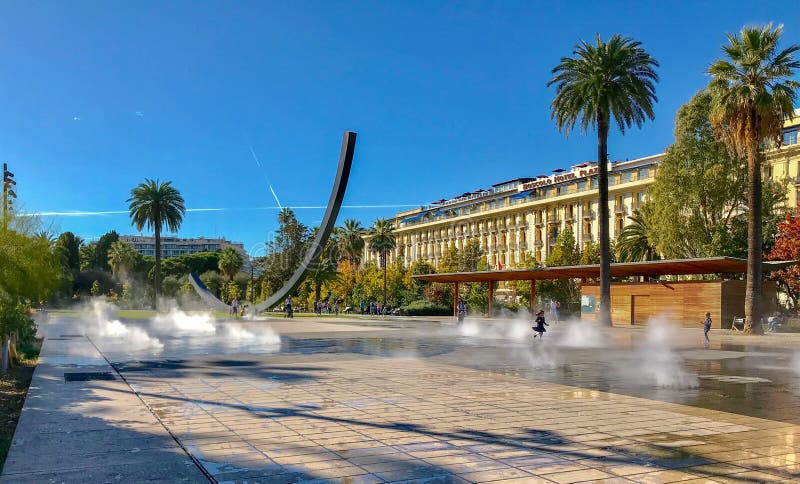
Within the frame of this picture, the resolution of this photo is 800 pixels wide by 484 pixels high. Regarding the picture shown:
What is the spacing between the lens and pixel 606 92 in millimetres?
34188

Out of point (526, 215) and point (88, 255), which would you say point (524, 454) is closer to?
point (526, 215)

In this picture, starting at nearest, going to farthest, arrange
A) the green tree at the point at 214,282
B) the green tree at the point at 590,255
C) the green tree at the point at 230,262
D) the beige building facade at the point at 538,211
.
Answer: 1. the green tree at the point at 590,255
2. the beige building facade at the point at 538,211
3. the green tree at the point at 230,262
4. the green tree at the point at 214,282

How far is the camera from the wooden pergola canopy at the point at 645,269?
106 ft

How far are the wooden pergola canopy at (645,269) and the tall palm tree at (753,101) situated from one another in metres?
2.43

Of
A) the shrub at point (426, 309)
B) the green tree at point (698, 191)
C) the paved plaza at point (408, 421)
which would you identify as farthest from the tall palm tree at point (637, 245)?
the paved plaza at point (408, 421)

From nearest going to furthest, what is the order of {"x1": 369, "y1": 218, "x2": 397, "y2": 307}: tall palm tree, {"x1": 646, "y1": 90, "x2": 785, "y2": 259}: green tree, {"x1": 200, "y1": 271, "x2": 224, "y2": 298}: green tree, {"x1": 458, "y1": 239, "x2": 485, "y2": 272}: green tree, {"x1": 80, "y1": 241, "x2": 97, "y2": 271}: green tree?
1. {"x1": 646, "y1": 90, "x2": 785, "y2": 259}: green tree
2. {"x1": 458, "y1": 239, "x2": 485, "y2": 272}: green tree
3. {"x1": 369, "y1": 218, "x2": 397, "y2": 307}: tall palm tree
4. {"x1": 200, "y1": 271, "x2": 224, "y2": 298}: green tree
5. {"x1": 80, "y1": 241, "x2": 97, "y2": 271}: green tree

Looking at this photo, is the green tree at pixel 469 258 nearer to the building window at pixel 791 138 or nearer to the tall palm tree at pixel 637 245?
the tall palm tree at pixel 637 245

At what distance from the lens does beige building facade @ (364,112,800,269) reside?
2564 inches

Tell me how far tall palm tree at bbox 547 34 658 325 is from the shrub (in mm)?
28406

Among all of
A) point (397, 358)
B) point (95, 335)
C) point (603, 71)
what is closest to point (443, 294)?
point (603, 71)

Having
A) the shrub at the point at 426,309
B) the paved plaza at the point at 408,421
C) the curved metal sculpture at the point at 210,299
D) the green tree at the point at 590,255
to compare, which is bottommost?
the shrub at the point at 426,309

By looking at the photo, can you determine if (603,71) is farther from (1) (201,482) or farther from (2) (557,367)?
(1) (201,482)

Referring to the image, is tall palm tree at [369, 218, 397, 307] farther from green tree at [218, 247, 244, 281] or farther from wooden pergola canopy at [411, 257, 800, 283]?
wooden pergola canopy at [411, 257, 800, 283]

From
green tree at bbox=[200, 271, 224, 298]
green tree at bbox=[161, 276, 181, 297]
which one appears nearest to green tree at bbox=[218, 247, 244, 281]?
green tree at bbox=[200, 271, 224, 298]
